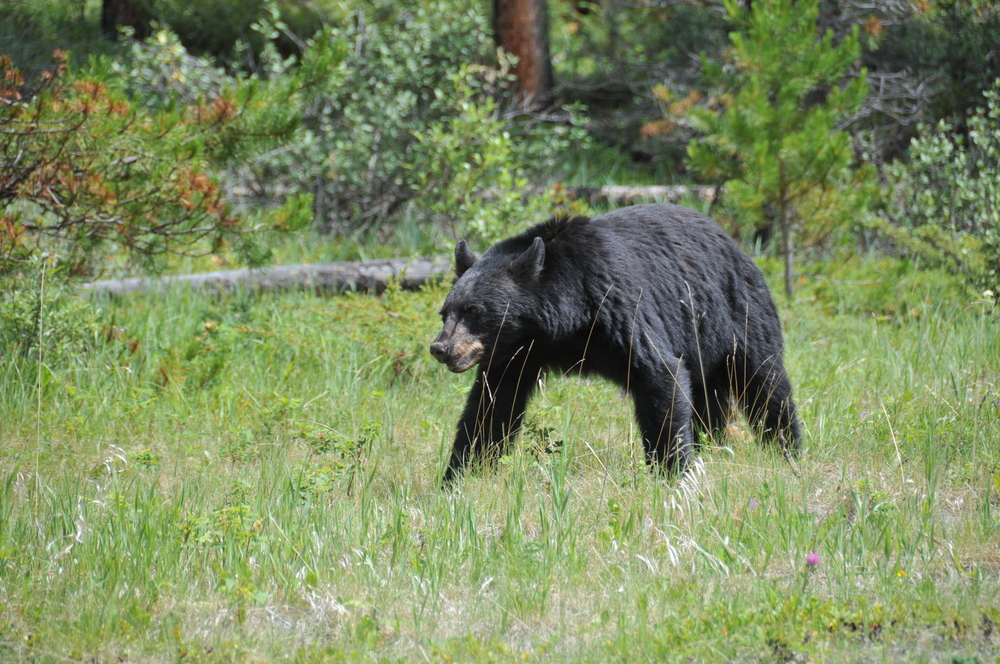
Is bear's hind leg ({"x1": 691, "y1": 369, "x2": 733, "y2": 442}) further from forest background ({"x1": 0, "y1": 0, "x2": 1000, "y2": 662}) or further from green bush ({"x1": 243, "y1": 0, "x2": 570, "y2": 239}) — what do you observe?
green bush ({"x1": 243, "y1": 0, "x2": 570, "y2": 239})

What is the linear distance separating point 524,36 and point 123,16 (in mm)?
6523

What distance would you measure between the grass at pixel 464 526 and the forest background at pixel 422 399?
2cm

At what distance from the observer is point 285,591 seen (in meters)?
2.82

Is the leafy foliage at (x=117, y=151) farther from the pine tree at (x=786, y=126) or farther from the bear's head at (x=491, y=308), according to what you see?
the pine tree at (x=786, y=126)

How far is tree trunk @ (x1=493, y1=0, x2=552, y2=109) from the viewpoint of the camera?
11141 millimetres

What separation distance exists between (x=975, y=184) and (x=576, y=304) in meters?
4.88

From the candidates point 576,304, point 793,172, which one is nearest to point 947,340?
point 793,172

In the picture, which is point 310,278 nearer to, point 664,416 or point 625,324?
point 625,324

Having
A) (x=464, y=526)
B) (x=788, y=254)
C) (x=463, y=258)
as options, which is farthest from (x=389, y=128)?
(x=464, y=526)

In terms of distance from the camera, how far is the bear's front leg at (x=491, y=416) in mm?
3992

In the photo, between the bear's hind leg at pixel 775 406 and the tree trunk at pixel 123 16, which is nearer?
the bear's hind leg at pixel 775 406

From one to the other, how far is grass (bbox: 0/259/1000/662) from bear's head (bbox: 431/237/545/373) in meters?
0.46

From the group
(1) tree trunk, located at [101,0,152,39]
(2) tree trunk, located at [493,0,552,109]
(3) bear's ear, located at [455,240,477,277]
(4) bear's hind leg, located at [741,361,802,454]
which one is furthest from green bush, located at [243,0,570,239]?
(1) tree trunk, located at [101,0,152,39]

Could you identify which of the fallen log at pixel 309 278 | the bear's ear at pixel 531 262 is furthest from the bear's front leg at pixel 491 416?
the fallen log at pixel 309 278
